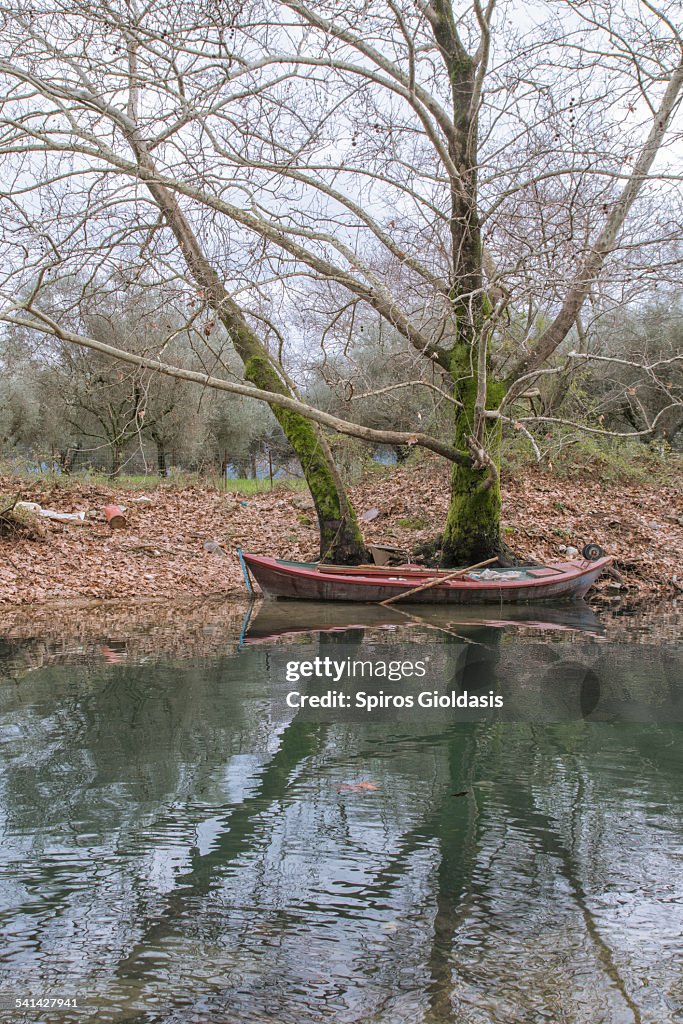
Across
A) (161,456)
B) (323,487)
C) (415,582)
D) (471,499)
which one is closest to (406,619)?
(415,582)

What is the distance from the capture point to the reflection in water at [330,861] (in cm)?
301

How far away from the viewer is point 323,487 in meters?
14.1

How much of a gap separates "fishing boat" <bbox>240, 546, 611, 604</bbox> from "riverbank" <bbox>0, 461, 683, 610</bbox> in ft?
4.38

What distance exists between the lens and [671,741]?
236 inches

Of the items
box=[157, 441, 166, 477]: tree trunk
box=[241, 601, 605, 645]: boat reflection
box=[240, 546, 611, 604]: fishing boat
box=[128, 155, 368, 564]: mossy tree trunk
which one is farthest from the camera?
box=[157, 441, 166, 477]: tree trunk

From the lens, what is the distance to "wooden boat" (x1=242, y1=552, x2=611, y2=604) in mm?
11820

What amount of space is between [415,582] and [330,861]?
801cm

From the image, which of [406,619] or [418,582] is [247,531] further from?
[406,619]

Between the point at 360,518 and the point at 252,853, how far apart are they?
12738mm

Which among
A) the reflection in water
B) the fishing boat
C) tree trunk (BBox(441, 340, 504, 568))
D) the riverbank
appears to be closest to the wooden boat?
the fishing boat

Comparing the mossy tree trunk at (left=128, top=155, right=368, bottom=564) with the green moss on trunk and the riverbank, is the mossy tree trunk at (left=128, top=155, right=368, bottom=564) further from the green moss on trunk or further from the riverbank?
the riverbank

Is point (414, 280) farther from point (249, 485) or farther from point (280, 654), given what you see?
point (249, 485)

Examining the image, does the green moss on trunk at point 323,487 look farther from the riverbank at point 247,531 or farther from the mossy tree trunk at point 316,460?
the riverbank at point 247,531

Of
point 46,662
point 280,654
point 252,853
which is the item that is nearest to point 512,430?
point 280,654
